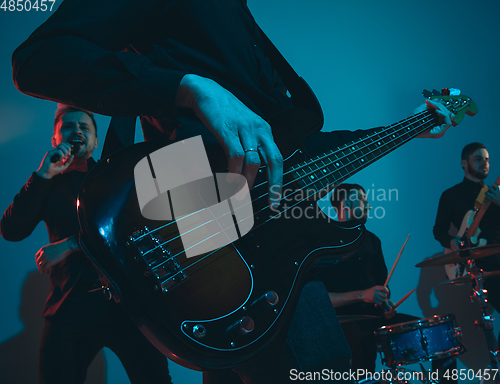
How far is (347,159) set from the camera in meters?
0.96

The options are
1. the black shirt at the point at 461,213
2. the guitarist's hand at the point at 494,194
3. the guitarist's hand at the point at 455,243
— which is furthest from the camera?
the black shirt at the point at 461,213

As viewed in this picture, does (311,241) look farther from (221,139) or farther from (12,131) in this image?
(12,131)

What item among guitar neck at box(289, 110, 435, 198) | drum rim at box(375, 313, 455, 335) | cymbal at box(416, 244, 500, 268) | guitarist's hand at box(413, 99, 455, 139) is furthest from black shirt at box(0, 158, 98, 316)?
cymbal at box(416, 244, 500, 268)

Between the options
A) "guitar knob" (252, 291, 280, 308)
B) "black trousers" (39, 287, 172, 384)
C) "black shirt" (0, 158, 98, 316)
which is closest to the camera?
"guitar knob" (252, 291, 280, 308)

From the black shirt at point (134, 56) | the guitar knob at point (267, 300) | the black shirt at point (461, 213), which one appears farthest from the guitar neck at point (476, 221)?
the guitar knob at point (267, 300)

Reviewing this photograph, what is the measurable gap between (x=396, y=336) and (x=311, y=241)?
1783 mm

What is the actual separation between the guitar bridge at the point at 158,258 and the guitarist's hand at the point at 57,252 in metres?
1.30

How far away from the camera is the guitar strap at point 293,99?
32.0 inches

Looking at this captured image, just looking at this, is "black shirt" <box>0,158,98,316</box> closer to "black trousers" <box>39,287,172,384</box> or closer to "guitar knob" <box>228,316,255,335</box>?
"black trousers" <box>39,287,172,384</box>

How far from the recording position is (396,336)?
7.03 ft

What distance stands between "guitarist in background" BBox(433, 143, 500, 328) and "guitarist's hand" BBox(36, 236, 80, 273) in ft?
10.4

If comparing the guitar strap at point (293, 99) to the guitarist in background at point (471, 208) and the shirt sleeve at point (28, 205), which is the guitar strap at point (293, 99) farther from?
the guitarist in background at point (471, 208)

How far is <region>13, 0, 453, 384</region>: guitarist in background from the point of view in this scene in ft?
2.02

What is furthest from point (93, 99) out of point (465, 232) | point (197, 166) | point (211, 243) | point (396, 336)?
point (465, 232)
